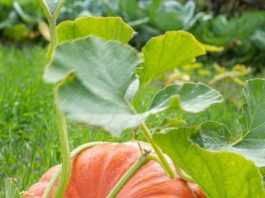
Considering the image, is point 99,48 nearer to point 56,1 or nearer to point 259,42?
point 56,1

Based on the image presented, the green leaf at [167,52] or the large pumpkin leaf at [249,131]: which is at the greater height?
the green leaf at [167,52]

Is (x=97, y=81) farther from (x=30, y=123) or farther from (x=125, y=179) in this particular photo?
(x=30, y=123)

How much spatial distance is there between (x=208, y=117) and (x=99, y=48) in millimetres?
2083

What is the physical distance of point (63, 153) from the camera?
1.08 m

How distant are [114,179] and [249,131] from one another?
26 cm

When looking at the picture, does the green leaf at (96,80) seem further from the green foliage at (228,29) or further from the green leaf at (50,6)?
the green foliage at (228,29)

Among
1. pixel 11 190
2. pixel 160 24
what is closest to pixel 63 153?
pixel 11 190

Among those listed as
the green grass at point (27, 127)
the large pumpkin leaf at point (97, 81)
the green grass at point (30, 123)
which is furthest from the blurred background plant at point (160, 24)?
the large pumpkin leaf at point (97, 81)

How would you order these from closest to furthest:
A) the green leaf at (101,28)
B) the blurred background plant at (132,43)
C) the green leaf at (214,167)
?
the green leaf at (214,167) < the green leaf at (101,28) < the blurred background plant at (132,43)

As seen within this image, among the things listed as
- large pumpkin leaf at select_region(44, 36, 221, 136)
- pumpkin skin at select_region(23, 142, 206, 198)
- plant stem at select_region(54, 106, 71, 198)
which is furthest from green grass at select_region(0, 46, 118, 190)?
large pumpkin leaf at select_region(44, 36, 221, 136)

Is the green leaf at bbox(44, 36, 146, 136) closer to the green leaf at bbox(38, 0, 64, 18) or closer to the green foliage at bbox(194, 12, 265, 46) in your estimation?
the green leaf at bbox(38, 0, 64, 18)

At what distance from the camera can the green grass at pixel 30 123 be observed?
74.1 inches

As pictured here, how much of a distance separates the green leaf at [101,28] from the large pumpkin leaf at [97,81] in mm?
192

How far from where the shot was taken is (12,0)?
548 cm
